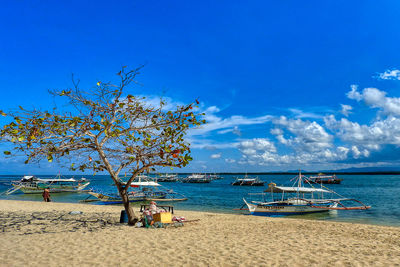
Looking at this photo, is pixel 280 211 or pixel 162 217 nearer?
pixel 162 217

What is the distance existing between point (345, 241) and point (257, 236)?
3.31 metres

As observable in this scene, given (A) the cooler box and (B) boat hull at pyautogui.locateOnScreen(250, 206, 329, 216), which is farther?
(B) boat hull at pyautogui.locateOnScreen(250, 206, 329, 216)

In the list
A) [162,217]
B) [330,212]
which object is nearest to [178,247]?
[162,217]

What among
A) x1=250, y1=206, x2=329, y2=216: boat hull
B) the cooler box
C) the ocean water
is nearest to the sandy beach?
the cooler box

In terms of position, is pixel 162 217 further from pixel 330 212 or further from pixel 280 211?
pixel 330 212

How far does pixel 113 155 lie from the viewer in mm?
12688

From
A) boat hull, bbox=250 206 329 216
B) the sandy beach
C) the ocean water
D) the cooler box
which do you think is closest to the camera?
the sandy beach

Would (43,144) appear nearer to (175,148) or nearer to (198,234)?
(175,148)

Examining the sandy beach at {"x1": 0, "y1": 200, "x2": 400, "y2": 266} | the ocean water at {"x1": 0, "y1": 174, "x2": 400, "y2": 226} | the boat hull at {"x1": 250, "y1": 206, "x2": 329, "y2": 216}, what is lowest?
the ocean water at {"x1": 0, "y1": 174, "x2": 400, "y2": 226}

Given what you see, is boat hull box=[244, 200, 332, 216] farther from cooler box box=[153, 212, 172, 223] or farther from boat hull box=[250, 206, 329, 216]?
cooler box box=[153, 212, 172, 223]

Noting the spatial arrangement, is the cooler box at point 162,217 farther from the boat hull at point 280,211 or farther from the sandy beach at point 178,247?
the boat hull at point 280,211

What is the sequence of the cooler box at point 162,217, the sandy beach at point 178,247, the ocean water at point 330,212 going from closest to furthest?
the sandy beach at point 178,247
the cooler box at point 162,217
the ocean water at point 330,212

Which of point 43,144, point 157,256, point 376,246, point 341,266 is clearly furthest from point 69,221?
point 376,246

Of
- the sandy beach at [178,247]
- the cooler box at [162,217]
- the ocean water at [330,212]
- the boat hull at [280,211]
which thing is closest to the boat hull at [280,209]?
the boat hull at [280,211]
